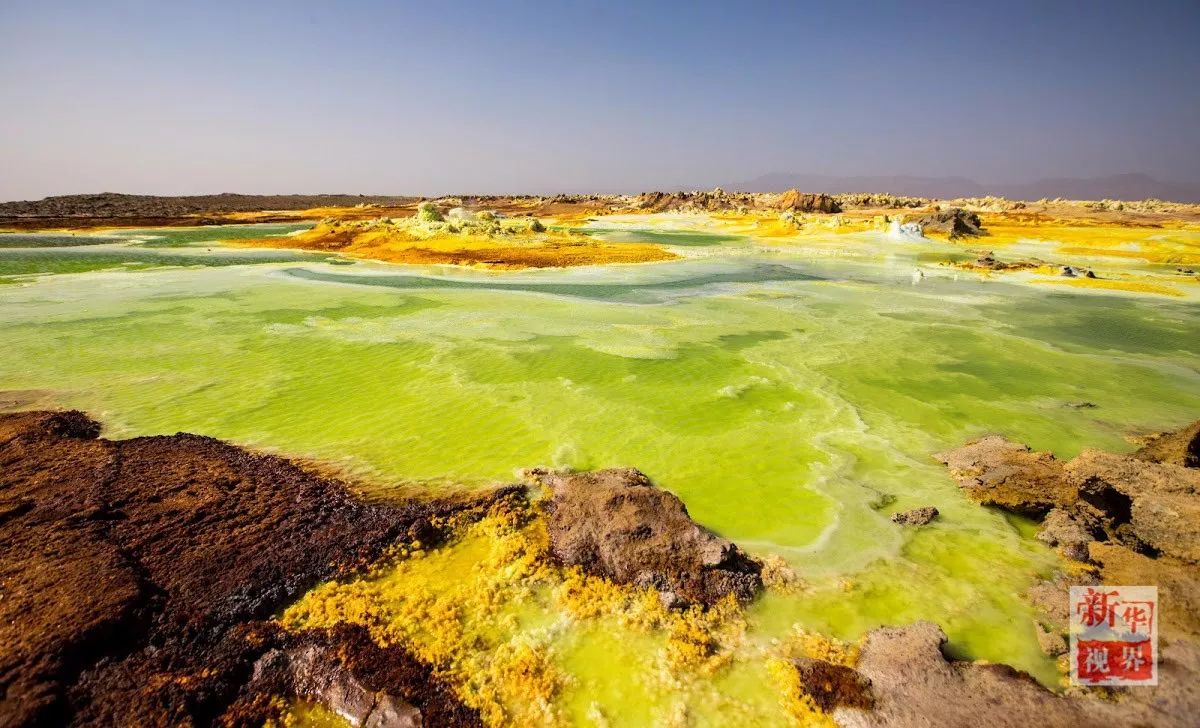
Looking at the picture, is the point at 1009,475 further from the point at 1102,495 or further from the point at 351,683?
A: the point at 351,683

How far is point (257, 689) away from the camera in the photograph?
13.2 ft

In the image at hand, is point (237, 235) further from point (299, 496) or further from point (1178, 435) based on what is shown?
point (1178, 435)

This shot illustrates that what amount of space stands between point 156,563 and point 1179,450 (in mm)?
11410

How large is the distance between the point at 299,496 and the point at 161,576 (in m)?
1.65

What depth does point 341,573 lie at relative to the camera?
209 inches

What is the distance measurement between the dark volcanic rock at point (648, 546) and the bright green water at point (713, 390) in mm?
500

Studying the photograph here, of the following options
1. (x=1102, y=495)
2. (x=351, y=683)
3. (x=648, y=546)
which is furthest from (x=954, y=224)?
(x=351, y=683)

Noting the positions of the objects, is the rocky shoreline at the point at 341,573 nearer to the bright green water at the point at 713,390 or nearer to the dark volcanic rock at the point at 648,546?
the dark volcanic rock at the point at 648,546

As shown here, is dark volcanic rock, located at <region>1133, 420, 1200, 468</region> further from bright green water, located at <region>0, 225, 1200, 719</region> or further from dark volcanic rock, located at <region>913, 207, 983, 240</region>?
dark volcanic rock, located at <region>913, 207, 983, 240</region>

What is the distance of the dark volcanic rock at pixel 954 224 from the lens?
132ft

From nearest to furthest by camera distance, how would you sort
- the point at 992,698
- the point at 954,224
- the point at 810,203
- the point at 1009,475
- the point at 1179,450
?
1. the point at 992,698
2. the point at 1179,450
3. the point at 1009,475
4. the point at 954,224
5. the point at 810,203

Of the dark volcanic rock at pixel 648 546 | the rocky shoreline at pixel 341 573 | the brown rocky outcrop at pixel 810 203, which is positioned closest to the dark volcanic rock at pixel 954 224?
the brown rocky outcrop at pixel 810 203

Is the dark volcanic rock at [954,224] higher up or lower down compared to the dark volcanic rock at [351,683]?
higher up

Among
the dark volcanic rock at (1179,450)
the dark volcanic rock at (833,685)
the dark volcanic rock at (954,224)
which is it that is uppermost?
the dark volcanic rock at (954,224)
